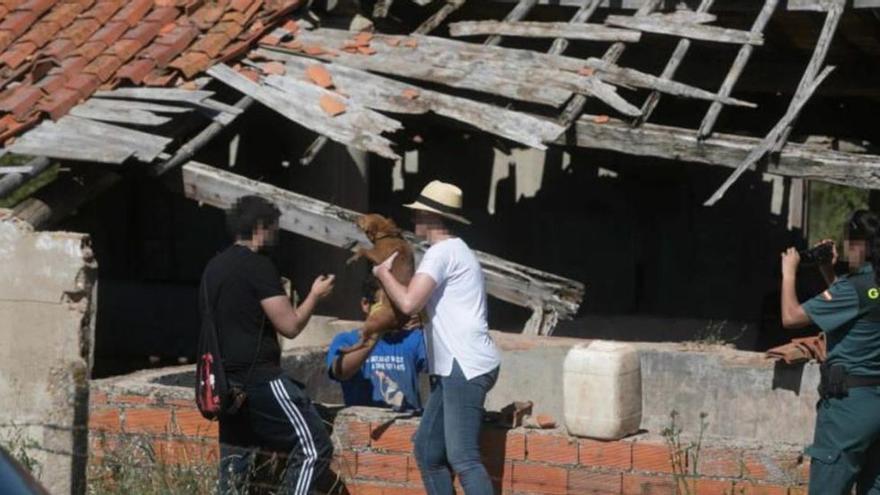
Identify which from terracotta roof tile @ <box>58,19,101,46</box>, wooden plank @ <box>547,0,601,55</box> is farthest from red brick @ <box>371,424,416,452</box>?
terracotta roof tile @ <box>58,19,101,46</box>

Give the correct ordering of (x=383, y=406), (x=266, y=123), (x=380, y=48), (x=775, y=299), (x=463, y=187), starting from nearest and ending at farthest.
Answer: (x=383, y=406)
(x=380, y=48)
(x=266, y=123)
(x=775, y=299)
(x=463, y=187)

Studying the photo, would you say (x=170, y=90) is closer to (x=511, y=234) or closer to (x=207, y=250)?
(x=207, y=250)

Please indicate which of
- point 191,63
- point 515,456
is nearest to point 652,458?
point 515,456

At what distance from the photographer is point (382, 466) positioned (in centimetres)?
782

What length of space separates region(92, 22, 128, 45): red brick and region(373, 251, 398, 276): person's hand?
575 cm

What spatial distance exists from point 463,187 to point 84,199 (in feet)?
19.3

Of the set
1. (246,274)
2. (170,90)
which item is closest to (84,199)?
(170,90)

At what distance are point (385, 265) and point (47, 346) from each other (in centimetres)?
147

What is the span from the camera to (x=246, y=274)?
748cm

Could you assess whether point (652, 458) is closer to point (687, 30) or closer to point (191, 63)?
point (687, 30)

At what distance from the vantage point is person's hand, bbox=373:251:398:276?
7.47 meters

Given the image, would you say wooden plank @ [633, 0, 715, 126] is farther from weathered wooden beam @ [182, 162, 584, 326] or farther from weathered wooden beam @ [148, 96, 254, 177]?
weathered wooden beam @ [148, 96, 254, 177]

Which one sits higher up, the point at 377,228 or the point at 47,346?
the point at 377,228

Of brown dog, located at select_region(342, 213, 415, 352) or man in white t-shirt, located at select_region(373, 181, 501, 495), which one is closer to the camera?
man in white t-shirt, located at select_region(373, 181, 501, 495)
